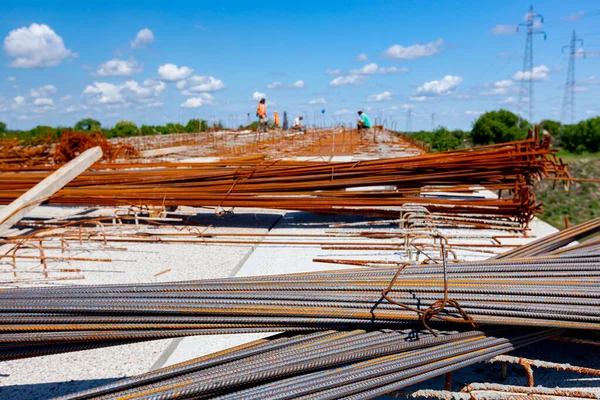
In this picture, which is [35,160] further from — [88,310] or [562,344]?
[562,344]

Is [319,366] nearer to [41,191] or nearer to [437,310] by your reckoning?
[437,310]

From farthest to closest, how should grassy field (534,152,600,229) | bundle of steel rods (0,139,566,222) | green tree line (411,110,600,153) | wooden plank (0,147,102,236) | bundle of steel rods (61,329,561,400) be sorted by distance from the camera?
green tree line (411,110,600,153) → grassy field (534,152,600,229) → bundle of steel rods (0,139,566,222) → wooden plank (0,147,102,236) → bundle of steel rods (61,329,561,400)

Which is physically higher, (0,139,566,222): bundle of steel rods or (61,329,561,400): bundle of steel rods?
(0,139,566,222): bundle of steel rods

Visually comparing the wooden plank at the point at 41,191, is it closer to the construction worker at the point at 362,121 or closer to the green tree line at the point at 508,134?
the construction worker at the point at 362,121

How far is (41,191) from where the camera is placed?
16.6 ft

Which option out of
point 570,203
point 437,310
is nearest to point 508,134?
point 570,203

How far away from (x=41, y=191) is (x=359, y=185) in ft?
11.4

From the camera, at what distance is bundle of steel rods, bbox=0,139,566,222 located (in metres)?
5.12

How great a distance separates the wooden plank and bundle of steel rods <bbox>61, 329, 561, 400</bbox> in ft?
12.2

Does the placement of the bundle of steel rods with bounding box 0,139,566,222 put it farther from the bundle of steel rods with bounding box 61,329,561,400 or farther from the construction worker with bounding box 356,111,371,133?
the construction worker with bounding box 356,111,371,133

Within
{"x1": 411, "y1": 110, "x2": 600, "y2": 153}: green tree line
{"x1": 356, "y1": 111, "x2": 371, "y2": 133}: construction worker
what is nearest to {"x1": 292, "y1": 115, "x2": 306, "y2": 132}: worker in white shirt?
{"x1": 356, "y1": 111, "x2": 371, "y2": 133}: construction worker

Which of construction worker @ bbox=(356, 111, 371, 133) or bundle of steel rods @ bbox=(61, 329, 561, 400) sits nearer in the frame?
bundle of steel rods @ bbox=(61, 329, 561, 400)

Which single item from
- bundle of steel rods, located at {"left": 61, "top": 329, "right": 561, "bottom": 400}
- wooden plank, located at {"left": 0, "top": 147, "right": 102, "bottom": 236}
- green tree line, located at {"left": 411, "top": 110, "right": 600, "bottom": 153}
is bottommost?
bundle of steel rods, located at {"left": 61, "top": 329, "right": 561, "bottom": 400}

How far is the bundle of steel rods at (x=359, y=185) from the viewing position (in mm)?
5125
